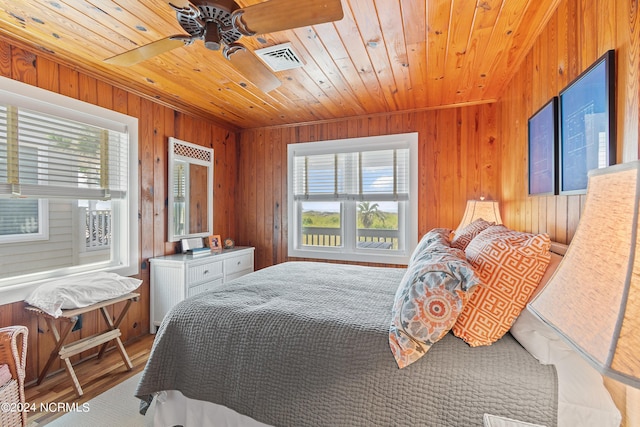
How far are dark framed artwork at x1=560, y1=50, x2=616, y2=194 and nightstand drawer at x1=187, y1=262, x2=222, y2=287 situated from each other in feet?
9.86

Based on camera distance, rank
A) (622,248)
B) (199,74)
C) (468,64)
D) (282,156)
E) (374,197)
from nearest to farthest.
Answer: (622,248)
(468,64)
(199,74)
(374,197)
(282,156)

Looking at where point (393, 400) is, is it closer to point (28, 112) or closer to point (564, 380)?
point (564, 380)

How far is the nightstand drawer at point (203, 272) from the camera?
2939 millimetres

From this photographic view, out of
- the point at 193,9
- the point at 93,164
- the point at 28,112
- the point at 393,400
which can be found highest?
the point at 193,9

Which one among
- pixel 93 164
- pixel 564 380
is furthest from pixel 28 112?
pixel 564 380

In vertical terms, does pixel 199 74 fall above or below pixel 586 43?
above

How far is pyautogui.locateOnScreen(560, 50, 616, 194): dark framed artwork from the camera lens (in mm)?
1157

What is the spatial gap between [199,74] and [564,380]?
298 cm

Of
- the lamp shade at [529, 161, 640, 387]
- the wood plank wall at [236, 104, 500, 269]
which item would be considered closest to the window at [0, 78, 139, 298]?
the wood plank wall at [236, 104, 500, 269]

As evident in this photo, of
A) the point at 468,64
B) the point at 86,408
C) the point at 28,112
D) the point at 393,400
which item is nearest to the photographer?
A: the point at 393,400

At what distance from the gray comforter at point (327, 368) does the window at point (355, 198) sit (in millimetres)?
1813

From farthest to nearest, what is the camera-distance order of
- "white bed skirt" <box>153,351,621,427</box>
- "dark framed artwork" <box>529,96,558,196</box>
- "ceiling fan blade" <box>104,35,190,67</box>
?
"dark framed artwork" <box>529,96,558,196</box> → "ceiling fan blade" <box>104,35,190,67</box> → "white bed skirt" <box>153,351,621,427</box>

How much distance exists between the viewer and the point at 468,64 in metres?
2.34

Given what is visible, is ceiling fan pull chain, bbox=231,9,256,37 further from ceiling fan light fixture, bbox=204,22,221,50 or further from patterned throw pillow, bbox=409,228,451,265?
patterned throw pillow, bbox=409,228,451,265
